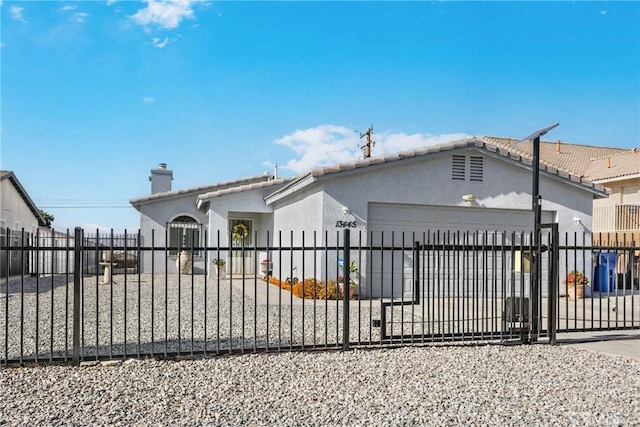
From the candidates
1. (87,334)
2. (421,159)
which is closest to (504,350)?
(87,334)

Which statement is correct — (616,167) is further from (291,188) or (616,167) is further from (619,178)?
(291,188)

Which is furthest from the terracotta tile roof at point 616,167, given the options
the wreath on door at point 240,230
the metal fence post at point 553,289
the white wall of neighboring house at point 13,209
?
the white wall of neighboring house at point 13,209

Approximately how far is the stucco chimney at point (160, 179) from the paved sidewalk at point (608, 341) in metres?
20.1

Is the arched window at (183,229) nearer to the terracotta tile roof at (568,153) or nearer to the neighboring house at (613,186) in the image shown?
the neighboring house at (613,186)

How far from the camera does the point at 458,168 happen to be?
1375 cm

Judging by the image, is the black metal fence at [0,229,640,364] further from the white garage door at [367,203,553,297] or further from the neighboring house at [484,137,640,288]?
the neighboring house at [484,137,640,288]

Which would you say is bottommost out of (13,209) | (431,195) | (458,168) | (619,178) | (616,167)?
(13,209)

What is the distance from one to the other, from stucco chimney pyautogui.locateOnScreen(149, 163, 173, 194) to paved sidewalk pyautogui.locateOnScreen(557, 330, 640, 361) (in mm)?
20051

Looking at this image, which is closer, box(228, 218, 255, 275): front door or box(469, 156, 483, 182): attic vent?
box(469, 156, 483, 182): attic vent

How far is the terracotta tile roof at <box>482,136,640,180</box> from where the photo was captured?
2938 centimetres

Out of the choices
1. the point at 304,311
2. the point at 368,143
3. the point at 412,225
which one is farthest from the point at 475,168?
the point at 368,143

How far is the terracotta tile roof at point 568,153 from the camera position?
29375 millimetres

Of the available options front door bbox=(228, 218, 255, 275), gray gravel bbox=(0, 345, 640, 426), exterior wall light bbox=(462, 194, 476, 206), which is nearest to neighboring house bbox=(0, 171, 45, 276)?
front door bbox=(228, 218, 255, 275)

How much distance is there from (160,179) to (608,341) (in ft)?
68.4
